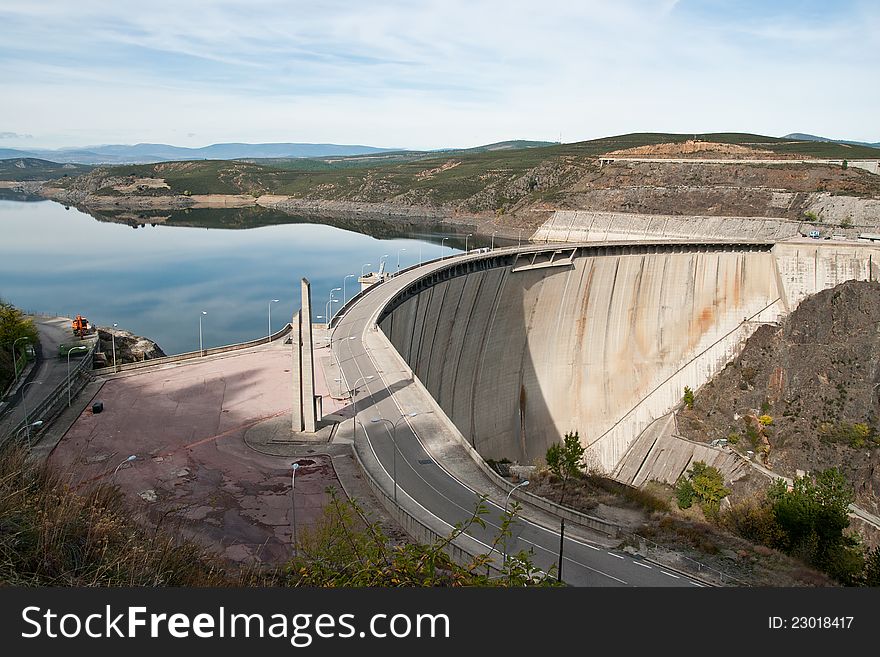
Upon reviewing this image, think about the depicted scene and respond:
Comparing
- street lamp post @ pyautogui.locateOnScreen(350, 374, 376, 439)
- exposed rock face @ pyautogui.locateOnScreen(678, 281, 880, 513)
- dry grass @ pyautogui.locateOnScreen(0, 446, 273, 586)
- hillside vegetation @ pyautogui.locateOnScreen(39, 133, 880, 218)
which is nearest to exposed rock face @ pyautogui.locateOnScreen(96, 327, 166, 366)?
street lamp post @ pyautogui.locateOnScreen(350, 374, 376, 439)

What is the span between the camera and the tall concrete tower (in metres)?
25.9

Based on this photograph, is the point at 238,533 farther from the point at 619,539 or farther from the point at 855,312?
the point at 855,312

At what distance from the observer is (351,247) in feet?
356

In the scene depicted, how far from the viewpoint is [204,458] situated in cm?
2402

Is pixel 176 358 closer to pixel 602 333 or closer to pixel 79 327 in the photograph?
pixel 79 327

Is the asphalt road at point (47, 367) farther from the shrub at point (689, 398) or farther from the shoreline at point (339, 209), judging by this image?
the shoreline at point (339, 209)

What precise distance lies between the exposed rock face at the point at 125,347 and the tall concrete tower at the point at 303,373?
19.7 meters

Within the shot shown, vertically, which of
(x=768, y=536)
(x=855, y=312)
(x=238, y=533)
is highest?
(x=855, y=312)

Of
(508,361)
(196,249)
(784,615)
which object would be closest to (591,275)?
(508,361)

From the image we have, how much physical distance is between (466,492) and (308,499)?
4886mm

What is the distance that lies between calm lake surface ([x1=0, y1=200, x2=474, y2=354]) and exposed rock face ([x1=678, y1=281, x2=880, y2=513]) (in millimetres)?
35964

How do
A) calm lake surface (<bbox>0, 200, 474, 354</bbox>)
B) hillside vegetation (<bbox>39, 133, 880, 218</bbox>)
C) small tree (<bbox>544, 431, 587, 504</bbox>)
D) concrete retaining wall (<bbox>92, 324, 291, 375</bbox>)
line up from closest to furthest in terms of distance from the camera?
small tree (<bbox>544, 431, 587, 504</bbox>), concrete retaining wall (<bbox>92, 324, 291, 375</bbox>), calm lake surface (<bbox>0, 200, 474, 354</bbox>), hillside vegetation (<bbox>39, 133, 880, 218</bbox>)

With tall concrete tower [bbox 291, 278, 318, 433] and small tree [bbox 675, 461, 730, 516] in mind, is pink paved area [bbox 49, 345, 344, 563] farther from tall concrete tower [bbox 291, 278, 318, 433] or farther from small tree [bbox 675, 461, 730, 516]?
small tree [bbox 675, 461, 730, 516]

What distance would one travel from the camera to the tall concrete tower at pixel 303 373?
25.9 m
